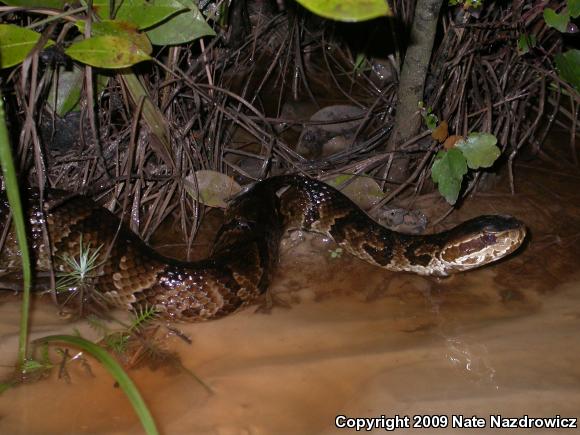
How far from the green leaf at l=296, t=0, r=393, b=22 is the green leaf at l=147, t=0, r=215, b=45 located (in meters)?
1.59

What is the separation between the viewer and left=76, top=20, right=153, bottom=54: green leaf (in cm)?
307

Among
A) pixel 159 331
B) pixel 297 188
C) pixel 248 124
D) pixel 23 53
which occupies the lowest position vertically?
pixel 159 331

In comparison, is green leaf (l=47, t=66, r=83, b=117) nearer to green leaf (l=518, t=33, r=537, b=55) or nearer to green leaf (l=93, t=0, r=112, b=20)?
green leaf (l=93, t=0, r=112, b=20)

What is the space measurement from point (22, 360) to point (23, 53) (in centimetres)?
156

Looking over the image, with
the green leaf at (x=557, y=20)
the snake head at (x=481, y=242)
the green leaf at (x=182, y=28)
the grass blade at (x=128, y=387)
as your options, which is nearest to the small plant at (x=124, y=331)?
the grass blade at (x=128, y=387)

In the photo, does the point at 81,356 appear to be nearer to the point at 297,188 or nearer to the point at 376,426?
the point at 376,426

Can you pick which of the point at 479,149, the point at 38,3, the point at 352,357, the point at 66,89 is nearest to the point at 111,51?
the point at 38,3

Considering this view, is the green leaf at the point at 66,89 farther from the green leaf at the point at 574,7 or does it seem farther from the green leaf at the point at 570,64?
the green leaf at the point at 570,64

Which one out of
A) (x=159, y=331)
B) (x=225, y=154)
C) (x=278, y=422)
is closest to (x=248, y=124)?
(x=225, y=154)

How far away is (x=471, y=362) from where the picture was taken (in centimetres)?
339

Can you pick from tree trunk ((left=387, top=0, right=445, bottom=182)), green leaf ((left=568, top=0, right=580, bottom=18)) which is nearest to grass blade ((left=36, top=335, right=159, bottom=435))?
tree trunk ((left=387, top=0, right=445, bottom=182))

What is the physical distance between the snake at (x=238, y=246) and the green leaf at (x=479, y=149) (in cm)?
41

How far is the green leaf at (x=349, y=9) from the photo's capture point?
6.08 feet

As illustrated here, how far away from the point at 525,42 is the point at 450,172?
1.15m
